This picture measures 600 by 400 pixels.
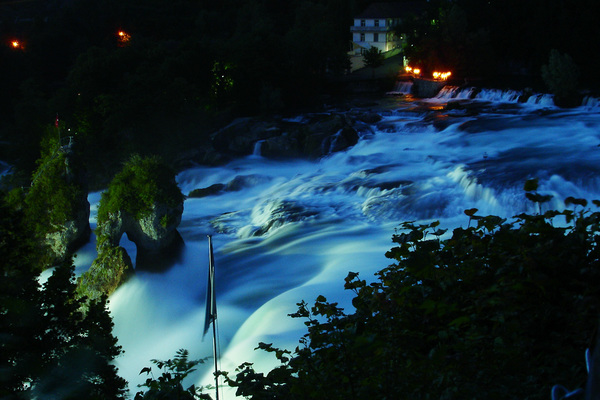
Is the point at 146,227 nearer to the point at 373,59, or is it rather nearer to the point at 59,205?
the point at 59,205

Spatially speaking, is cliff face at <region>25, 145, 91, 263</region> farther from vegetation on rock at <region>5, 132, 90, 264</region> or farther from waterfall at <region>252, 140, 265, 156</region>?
waterfall at <region>252, 140, 265, 156</region>

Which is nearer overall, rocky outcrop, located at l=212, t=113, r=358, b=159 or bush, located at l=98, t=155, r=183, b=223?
bush, located at l=98, t=155, r=183, b=223

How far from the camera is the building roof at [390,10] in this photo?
216ft

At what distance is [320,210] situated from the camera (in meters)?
21.1

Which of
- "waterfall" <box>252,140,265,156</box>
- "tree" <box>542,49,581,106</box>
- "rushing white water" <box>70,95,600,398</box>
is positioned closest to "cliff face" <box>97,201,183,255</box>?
"rushing white water" <box>70,95,600,398</box>

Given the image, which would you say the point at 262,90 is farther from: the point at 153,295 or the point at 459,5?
the point at 153,295

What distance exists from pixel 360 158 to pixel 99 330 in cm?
2090

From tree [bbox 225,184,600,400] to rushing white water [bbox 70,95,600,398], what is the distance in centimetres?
589

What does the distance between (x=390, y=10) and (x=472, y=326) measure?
66366 mm

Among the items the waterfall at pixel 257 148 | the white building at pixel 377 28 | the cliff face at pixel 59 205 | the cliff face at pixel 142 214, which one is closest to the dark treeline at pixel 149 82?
the waterfall at pixel 257 148

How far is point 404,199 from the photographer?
20.4 meters

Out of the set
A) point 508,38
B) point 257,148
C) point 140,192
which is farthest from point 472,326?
point 508,38

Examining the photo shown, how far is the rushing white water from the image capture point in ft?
46.2

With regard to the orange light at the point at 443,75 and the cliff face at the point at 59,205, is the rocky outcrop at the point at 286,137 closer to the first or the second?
the cliff face at the point at 59,205
